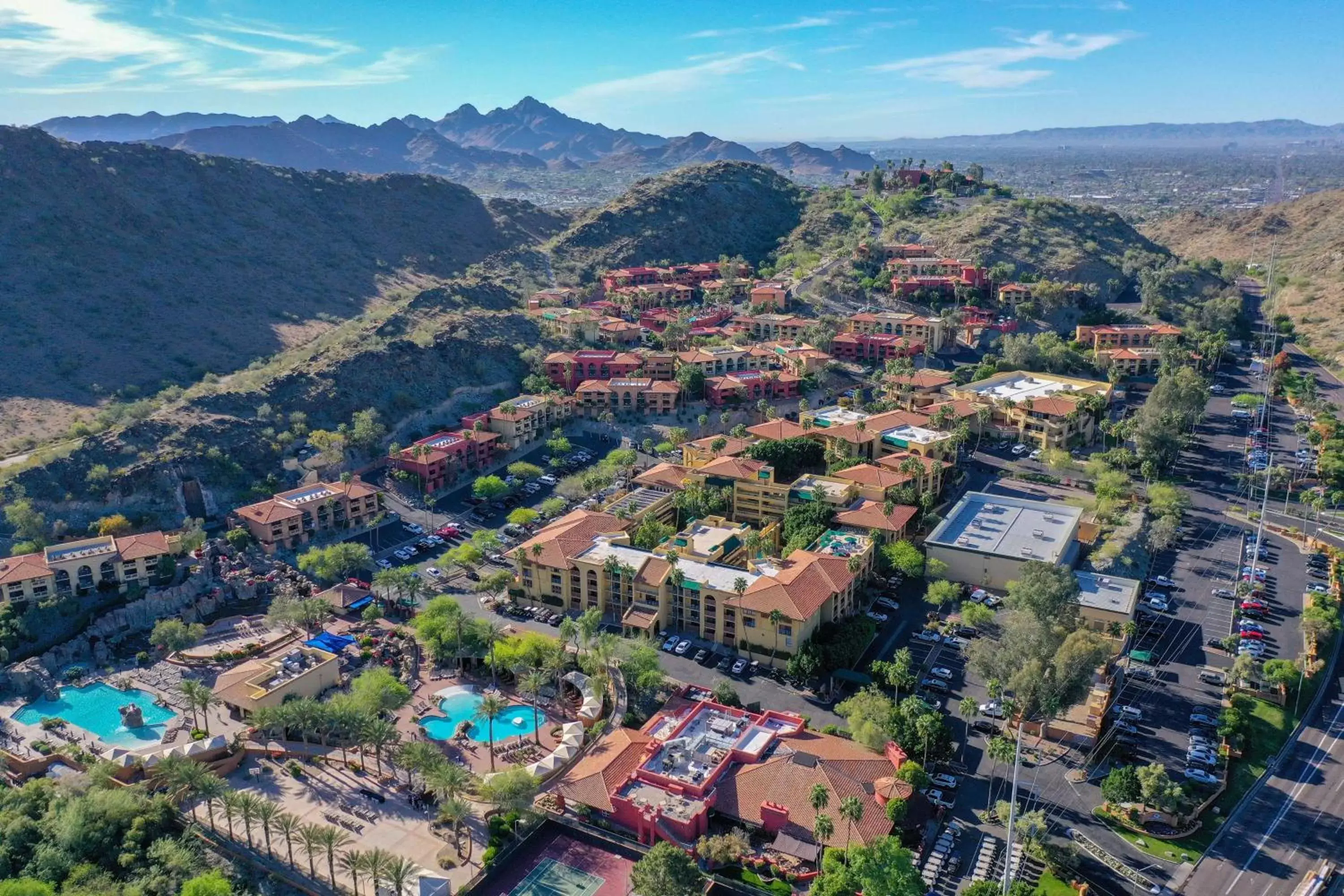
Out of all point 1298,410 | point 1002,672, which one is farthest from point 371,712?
point 1298,410

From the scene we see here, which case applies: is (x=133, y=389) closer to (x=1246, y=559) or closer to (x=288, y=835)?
(x=288, y=835)

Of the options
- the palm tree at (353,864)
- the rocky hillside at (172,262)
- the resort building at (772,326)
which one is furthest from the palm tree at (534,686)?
the resort building at (772,326)

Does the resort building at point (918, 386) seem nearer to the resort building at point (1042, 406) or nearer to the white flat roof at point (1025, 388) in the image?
the resort building at point (1042, 406)

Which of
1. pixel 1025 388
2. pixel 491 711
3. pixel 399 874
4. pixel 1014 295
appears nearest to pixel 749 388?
pixel 1025 388

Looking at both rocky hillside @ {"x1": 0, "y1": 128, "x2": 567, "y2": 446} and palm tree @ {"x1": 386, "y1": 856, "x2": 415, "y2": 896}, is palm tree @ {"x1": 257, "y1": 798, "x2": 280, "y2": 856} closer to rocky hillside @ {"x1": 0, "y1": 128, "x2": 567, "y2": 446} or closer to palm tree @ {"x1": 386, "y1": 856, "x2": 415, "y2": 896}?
palm tree @ {"x1": 386, "y1": 856, "x2": 415, "y2": 896}

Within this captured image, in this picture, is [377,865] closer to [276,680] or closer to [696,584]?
[276,680]

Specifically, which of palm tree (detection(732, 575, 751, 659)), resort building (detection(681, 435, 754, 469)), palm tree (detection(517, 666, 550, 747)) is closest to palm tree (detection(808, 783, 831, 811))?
palm tree (detection(732, 575, 751, 659))

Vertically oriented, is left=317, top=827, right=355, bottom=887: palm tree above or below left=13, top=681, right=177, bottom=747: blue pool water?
above
